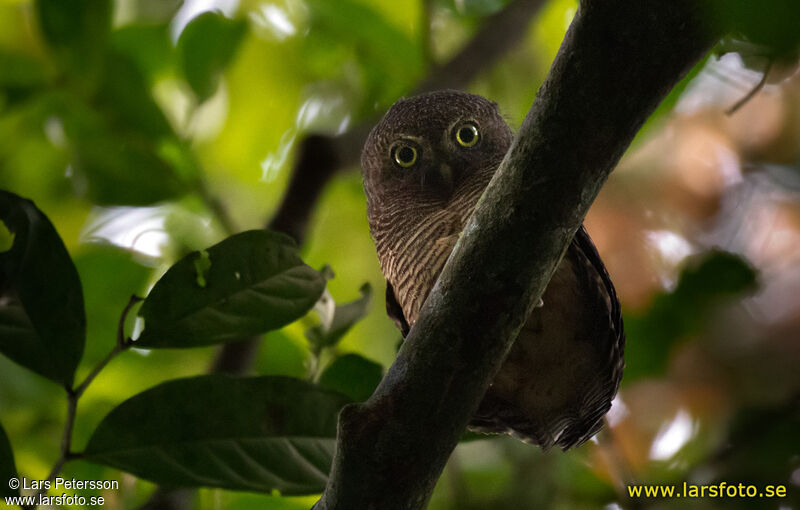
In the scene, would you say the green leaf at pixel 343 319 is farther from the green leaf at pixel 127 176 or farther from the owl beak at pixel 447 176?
the green leaf at pixel 127 176

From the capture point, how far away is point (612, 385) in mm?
1860

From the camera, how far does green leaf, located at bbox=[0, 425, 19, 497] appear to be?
1753mm

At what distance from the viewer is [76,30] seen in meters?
2.81

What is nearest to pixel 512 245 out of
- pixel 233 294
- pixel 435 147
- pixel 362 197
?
pixel 233 294

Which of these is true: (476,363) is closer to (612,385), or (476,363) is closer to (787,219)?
(612,385)

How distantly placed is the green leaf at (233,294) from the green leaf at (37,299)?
16cm

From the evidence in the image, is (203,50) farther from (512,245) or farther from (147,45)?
(512,245)

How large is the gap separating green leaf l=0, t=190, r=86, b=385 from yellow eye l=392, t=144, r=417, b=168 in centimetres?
100

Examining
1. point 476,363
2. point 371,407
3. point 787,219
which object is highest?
point 476,363

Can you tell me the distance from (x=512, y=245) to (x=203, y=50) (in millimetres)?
2074

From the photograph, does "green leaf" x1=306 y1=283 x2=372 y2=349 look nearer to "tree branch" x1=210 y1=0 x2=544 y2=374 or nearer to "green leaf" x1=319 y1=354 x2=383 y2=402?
"green leaf" x1=319 y1=354 x2=383 y2=402

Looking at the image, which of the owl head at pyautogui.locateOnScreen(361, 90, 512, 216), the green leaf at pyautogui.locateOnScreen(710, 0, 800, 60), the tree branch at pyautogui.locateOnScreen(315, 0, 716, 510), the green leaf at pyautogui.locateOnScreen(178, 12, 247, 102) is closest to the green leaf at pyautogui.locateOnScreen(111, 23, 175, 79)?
the green leaf at pyautogui.locateOnScreen(178, 12, 247, 102)

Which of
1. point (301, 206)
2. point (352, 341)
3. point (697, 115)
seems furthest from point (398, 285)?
point (697, 115)

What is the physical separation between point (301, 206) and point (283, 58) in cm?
146
